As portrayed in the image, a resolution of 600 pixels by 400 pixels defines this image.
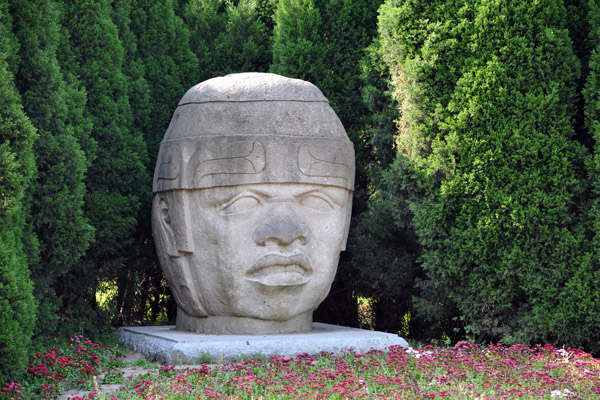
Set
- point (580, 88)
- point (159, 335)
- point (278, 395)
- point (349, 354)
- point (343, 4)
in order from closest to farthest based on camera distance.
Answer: point (278, 395), point (349, 354), point (159, 335), point (580, 88), point (343, 4)

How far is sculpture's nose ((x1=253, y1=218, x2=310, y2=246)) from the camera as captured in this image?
6.42 meters

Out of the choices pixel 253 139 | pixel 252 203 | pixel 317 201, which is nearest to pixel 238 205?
pixel 252 203

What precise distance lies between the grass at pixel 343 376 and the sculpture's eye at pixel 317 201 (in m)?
1.41

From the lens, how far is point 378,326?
29.2ft

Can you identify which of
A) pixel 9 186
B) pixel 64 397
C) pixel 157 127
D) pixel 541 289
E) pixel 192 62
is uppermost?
pixel 192 62

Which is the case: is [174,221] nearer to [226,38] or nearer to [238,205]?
[238,205]

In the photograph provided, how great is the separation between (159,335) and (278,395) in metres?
2.22

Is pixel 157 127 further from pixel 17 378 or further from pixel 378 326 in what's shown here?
pixel 17 378

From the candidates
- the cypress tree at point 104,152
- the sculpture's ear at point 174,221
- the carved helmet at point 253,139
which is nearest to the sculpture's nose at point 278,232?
the carved helmet at point 253,139

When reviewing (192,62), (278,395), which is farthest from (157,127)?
(278,395)

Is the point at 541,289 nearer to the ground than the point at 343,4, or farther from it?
nearer to the ground

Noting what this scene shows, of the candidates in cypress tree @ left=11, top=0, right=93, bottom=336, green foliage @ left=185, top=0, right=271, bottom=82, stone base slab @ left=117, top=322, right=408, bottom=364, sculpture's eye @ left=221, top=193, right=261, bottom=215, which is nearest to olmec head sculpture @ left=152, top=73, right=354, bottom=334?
sculpture's eye @ left=221, top=193, right=261, bottom=215

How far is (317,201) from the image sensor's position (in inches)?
265

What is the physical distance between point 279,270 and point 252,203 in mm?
676
